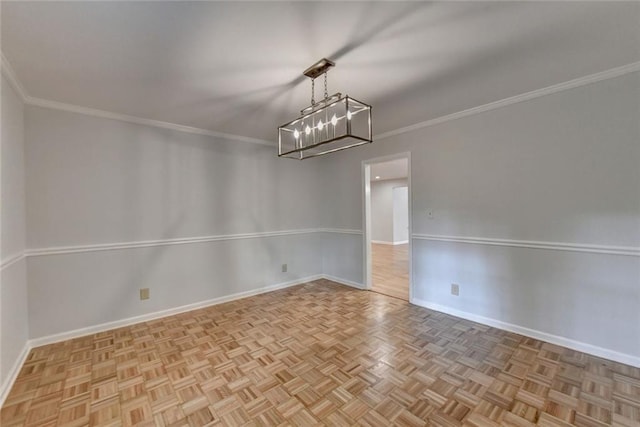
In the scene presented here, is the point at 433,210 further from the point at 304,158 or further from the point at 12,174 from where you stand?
the point at 12,174

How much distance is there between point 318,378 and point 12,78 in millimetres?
3291

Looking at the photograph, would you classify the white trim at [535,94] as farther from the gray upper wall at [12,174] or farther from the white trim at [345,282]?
the gray upper wall at [12,174]

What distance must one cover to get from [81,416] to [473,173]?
386cm

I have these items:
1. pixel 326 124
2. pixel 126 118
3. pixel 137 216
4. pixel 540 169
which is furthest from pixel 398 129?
pixel 137 216

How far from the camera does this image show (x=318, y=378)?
6.34 ft

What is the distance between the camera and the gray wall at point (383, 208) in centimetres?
912

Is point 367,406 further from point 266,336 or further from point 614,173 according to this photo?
point 614,173

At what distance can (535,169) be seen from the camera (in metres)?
2.45

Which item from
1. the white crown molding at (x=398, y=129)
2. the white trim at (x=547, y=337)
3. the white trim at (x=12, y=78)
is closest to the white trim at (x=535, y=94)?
the white crown molding at (x=398, y=129)

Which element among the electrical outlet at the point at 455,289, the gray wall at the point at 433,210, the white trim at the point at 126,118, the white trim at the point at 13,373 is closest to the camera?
the white trim at the point at 13,373

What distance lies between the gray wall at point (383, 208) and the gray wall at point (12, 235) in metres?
8.39

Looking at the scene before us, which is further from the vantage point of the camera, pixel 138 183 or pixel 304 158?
pixel 138 183

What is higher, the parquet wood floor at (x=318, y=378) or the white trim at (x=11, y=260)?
the white trim at (x=11, y=260)

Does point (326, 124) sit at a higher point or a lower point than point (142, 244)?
higher
